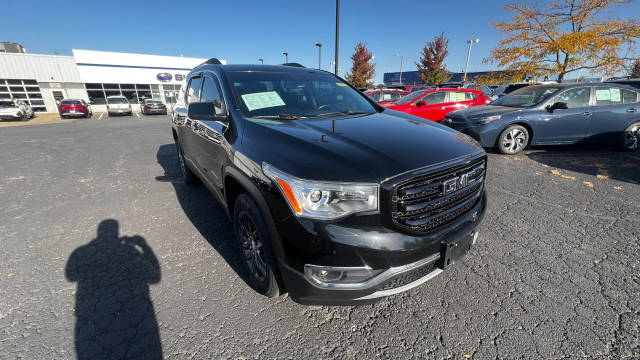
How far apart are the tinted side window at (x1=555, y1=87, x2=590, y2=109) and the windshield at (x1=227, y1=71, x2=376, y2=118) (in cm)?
556

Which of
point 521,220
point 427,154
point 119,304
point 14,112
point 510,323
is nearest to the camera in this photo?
point 427,154

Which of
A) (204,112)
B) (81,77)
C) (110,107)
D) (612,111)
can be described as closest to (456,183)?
(204,112)

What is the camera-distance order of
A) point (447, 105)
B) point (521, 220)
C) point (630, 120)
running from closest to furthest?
1. point (521, 220)
2. point (630, 120)
3. point (447, 105)

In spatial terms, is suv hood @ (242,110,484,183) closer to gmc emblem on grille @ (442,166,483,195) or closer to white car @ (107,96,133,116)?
gmc emblem on grille @ (442,166,483,195)

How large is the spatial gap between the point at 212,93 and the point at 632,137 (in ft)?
28.9

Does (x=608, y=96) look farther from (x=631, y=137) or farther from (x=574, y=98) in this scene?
(x=631, y=137)

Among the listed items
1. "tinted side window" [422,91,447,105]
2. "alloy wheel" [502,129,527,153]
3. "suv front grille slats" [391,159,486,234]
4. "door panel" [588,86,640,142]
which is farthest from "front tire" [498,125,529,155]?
"suv front grille slats" [391,159,486,234]

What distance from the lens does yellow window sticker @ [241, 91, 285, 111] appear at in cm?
252

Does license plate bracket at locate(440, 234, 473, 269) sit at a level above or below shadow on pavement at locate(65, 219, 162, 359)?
above

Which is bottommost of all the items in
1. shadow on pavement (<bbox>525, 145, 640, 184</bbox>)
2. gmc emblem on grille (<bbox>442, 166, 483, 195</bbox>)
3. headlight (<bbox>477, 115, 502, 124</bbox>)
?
shadow on pavement (<bbox>525, 145, 640, 184</bbox>)

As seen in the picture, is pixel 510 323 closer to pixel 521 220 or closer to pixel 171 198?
pixel 521 220

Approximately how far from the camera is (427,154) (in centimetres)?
180

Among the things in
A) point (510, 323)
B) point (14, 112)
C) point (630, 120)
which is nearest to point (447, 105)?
point (630, 120)

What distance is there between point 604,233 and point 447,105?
6.82 m
